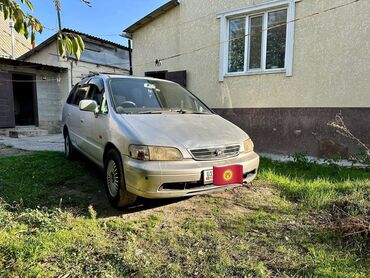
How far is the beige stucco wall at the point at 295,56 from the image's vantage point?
20.4 ft

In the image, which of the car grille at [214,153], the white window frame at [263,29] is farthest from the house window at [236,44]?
the car grille at [214,153]

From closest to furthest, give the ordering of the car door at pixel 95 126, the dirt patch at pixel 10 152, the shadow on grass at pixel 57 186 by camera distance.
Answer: the shadow on grass at pixel 57 186, the car door at pixel 95 126, the dirt patch at pixel 10 152

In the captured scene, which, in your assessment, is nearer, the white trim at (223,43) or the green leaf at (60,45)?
the green leaf at (60,45)

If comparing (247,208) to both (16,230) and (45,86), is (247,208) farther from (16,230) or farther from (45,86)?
(45,86)

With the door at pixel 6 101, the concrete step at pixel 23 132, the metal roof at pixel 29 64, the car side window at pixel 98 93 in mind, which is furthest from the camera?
the door at pixel 6 101

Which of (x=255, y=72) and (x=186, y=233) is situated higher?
(x=255, y=72)

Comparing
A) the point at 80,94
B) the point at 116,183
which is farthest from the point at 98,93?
the point at 116,183

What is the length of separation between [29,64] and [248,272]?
12961 millimetres

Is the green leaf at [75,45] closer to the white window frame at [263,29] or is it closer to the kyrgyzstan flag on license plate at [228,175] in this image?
the kyrgyzstan flag on license plate at [228,175]

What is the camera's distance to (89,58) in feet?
51.2

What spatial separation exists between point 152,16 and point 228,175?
281 inches

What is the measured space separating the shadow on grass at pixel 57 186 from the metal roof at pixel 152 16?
16.5ft

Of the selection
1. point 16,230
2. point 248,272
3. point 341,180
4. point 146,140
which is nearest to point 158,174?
point 146,140

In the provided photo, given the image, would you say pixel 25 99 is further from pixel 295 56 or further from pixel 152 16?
pixel 295 56
